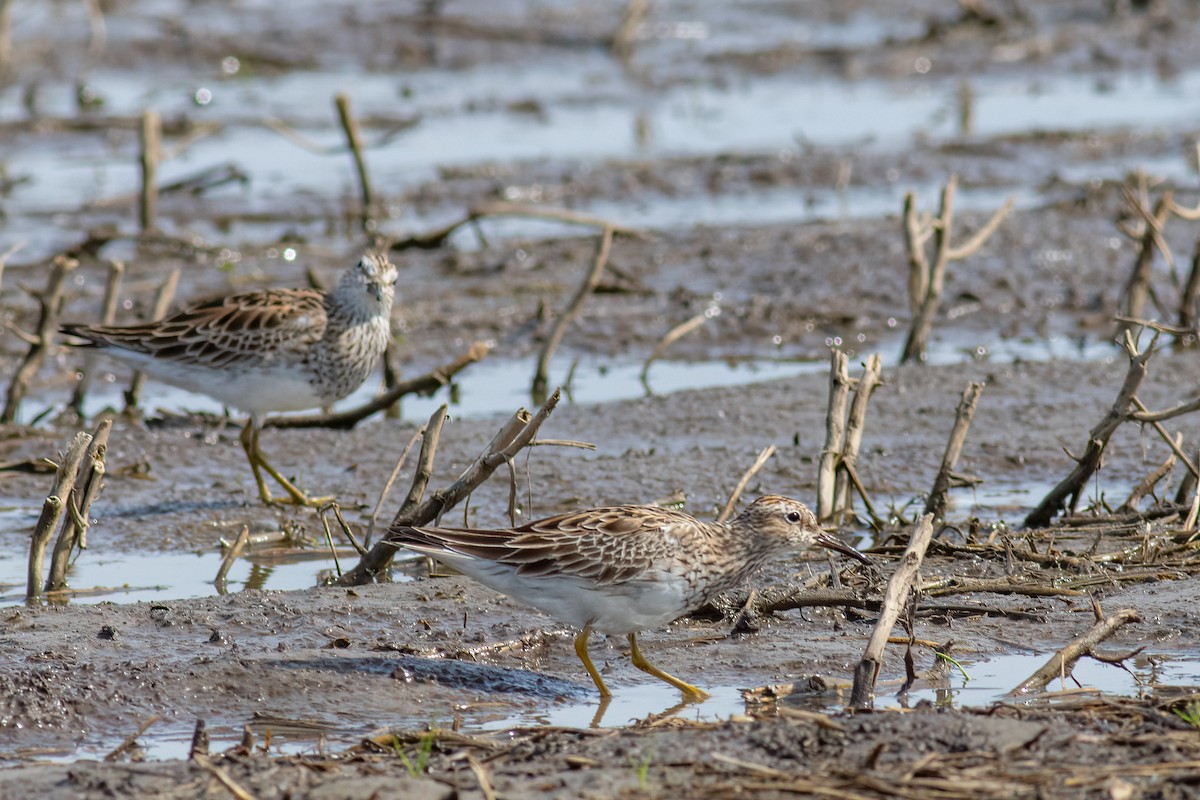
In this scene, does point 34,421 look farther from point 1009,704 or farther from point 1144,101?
point 1144,101

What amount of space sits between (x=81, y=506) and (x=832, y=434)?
3562mm

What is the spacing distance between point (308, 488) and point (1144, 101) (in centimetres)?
1521

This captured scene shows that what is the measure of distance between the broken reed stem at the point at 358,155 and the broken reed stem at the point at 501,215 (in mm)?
982

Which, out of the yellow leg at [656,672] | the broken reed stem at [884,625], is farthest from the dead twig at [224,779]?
the broken reed stem at [884,625]

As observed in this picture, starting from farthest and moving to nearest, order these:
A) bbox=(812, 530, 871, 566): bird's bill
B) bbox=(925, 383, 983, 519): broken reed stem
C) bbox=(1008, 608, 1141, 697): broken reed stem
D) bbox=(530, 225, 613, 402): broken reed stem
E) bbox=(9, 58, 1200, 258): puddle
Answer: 1. bbox=(9, 58, 1200, 258): puddle
2. bbox=(530, 225, 613, 402): broken reed stem
3. bbox=(925, 383, 983, 519): broken reed stem
4. bbox=(812, 530, 871, 566): bird's bill
5. bbox=(1008, 608, 1141, 697): broken reed stem

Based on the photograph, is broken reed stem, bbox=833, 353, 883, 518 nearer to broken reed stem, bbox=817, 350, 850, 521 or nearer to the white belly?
broken reed stem, bbox=817, 350, 850, 521

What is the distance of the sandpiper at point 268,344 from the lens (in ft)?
32.7

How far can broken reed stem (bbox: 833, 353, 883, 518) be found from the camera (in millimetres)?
8664

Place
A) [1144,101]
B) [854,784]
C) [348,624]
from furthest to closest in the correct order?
[1144,101] < [348,624] < [854,784]

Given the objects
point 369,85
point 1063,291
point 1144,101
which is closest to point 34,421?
point 1063,291

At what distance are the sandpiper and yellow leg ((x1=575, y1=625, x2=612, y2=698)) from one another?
3111 mm

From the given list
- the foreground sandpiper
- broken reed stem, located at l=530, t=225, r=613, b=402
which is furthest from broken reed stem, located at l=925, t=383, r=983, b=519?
broken reed stem, located at l=530, t=225, r=613, b=402

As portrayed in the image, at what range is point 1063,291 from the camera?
14.3 meters

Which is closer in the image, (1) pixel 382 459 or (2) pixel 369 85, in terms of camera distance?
(1) pixel 382 459
